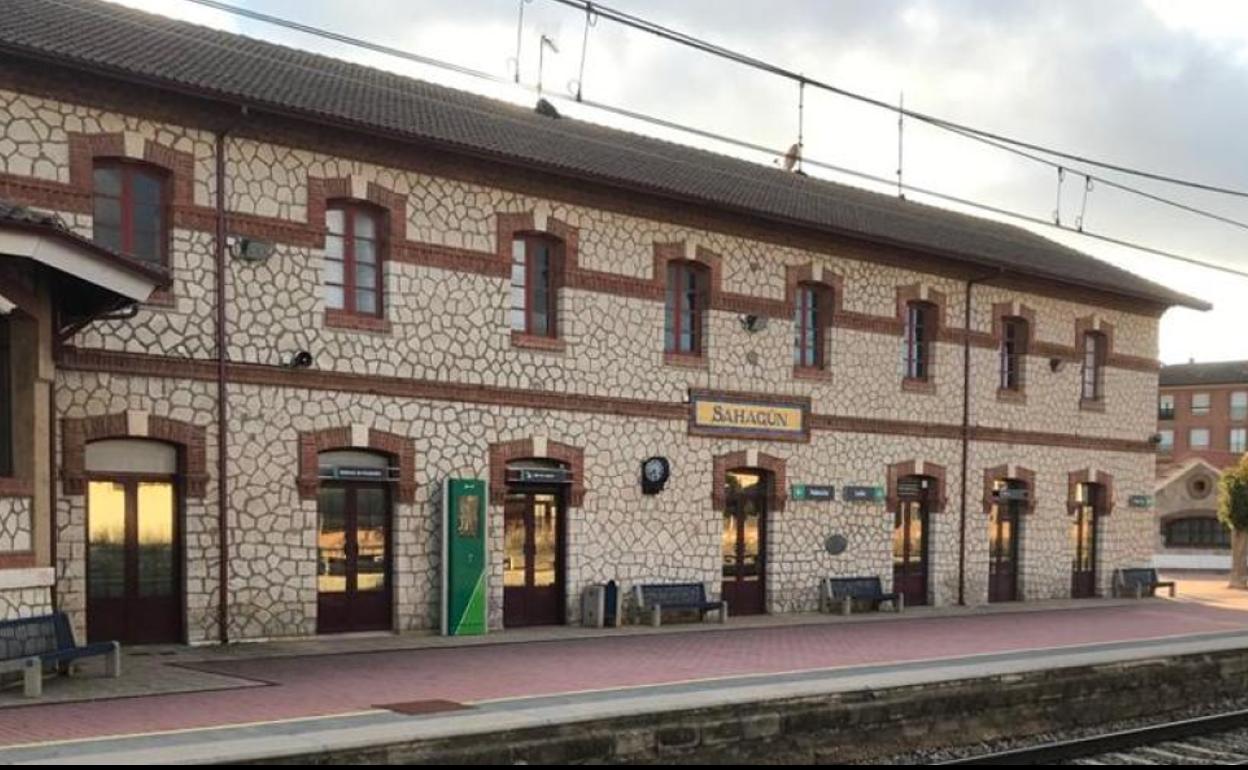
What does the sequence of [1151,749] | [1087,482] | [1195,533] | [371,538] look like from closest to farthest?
1. [1151,749]
2. [371,538]
3. [1087,482]
4. [1195,533]

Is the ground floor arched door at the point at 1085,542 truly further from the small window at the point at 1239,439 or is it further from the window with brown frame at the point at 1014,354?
the small window at the point at 1239,439

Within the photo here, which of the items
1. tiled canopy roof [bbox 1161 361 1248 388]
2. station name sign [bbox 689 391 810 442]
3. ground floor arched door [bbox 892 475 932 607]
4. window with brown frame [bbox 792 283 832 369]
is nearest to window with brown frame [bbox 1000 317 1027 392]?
ground floor arched door [bbox 892 475 932 607]

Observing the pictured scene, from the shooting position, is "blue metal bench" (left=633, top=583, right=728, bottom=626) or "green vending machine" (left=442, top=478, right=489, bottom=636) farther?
"blue metal bench" (left=633, top=583, right=728, bottom=626)

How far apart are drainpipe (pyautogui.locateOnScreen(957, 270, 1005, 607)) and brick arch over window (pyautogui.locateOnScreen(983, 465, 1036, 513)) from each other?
28.4 inches

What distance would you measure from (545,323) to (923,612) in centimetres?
907

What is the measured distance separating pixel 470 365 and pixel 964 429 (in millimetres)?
11065

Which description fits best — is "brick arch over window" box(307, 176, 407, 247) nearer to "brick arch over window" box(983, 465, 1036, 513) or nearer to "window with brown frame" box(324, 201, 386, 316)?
"window with brown frame" box(324, 201, 386, 316)

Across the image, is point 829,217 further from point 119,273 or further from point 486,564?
point 119,273

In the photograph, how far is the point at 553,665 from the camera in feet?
45.9

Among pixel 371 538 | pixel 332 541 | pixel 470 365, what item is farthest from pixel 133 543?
pixel 470 365

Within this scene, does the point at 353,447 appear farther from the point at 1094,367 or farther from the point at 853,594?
the point at 1094,367

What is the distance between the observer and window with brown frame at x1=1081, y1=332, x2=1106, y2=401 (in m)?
Result: 27.0

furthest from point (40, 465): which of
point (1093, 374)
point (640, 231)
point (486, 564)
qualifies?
point (1093, 374)

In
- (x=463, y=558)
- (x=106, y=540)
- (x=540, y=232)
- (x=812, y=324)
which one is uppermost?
(x=540, y=232)
